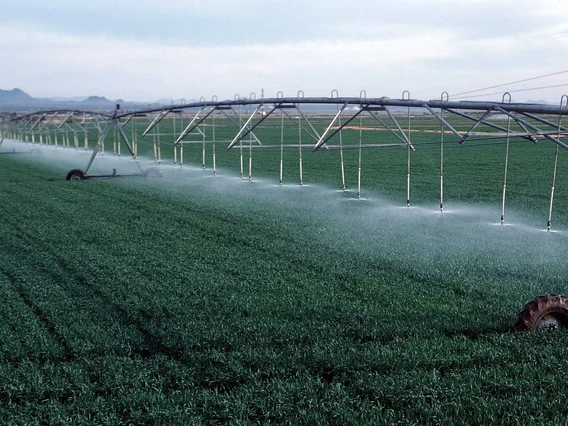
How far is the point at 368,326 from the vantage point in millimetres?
9086

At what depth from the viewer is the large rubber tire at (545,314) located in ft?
27.9

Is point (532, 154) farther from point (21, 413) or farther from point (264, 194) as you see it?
point (21, 413)

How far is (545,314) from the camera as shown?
8.60 meters

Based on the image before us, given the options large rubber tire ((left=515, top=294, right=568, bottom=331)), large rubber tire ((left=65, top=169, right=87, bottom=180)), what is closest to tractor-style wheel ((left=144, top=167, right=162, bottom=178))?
large rubber tire ((left=65, top=169, right=87, bottom=180))

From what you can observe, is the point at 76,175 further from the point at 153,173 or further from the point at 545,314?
the point at 545,314

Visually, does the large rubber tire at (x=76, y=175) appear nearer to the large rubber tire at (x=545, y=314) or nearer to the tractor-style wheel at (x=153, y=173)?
the tractor-style wheel at (x=153, y=173)

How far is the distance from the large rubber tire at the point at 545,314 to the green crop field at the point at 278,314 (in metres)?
0.20

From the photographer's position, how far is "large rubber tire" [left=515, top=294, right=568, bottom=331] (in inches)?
335

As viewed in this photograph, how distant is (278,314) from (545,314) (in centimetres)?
369

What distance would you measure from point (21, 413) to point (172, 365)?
5.75 ft

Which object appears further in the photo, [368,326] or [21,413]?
[368,326]

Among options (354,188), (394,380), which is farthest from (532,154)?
(394,380)

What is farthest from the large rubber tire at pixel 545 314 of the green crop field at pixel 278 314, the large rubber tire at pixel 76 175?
the large rubber tire at pixel 76 175

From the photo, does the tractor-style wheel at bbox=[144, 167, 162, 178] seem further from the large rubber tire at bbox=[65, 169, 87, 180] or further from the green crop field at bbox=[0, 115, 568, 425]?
the green crop field at bbox=[0, 115, 568, 425]
